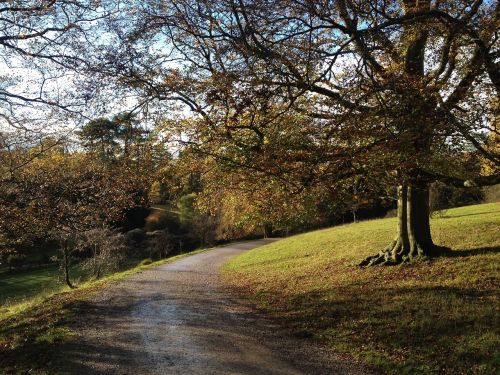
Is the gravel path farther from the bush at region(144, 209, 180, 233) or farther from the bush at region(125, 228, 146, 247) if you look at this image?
the bush at region(144, 209, 180, 233)

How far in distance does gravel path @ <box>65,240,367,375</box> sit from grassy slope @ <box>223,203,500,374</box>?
29.0 inches

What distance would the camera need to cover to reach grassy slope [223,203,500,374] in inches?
254

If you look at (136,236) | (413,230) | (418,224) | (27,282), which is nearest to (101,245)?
(27,282)

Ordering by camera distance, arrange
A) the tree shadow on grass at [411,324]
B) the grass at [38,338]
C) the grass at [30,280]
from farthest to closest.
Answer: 1. the grass at [30,280]
2. the grass at [38,338]
3. the tree shadow on grass at [411,324]

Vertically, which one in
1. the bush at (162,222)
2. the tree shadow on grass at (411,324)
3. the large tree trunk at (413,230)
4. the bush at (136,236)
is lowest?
the tree shadow on grass at (411,324)

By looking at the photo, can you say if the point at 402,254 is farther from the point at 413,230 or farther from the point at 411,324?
the point at 411,324

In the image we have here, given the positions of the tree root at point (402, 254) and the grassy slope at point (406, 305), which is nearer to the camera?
the grassy slope at point (406, 305)

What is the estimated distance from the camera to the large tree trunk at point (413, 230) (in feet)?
41.4

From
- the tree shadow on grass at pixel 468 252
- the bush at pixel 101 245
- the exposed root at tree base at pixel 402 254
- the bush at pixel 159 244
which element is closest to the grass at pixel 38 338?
the exposed root at tree base at pixel 402 254

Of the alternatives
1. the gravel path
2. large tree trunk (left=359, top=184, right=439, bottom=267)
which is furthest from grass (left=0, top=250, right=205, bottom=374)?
large tree trunk (left=359, top=184, right=439, bottom=267)

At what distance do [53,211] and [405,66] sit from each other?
366 inches

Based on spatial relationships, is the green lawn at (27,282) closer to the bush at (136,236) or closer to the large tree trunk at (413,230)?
the bush at (136,236)

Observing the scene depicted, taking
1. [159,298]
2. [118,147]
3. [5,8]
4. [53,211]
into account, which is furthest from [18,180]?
[159,298]

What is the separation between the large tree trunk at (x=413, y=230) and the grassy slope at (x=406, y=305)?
63cm
